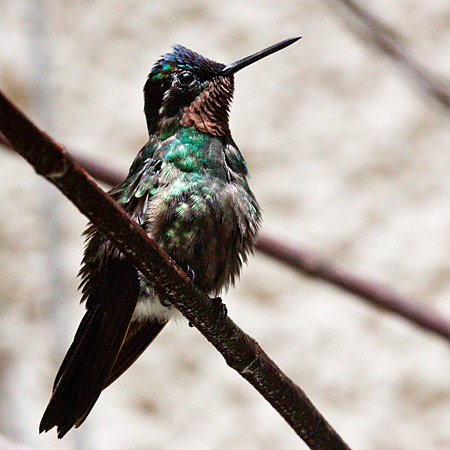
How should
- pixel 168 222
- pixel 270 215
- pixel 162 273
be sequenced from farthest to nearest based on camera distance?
pixel 270 215 → pixel 168 222 → pixel 162 273

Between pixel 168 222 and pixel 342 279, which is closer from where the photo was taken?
pixel 168 222

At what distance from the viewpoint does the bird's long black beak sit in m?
1.10

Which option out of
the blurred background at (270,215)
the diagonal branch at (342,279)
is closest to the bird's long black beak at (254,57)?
the diagonal branch at (342,279)

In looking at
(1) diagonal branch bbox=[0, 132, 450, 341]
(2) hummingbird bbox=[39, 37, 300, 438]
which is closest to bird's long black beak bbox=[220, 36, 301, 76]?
(2) hummingbird bbox=[39, 37, 300, 438]

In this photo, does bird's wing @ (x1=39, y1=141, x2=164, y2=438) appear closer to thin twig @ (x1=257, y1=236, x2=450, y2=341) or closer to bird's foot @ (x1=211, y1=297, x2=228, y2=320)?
bird's foot @ (x1=211, y1=297, x2=228, y2=320)

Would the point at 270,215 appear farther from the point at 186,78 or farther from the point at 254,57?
the point at 254,57

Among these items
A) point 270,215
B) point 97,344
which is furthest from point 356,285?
point 270,215

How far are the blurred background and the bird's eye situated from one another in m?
1.57

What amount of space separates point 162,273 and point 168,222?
31 centimetres

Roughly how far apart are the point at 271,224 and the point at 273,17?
34.0 inches

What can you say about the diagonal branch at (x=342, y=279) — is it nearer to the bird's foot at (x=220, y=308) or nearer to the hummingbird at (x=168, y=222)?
the hummingbird at (x=168, y=222)

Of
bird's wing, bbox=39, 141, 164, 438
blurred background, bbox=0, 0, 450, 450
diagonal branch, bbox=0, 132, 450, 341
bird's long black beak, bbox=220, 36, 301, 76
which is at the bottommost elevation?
bird's wing, bbox=39, 141, 164, 438

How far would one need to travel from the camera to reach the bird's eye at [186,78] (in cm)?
134

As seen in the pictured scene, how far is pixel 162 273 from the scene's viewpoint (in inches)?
34.4
